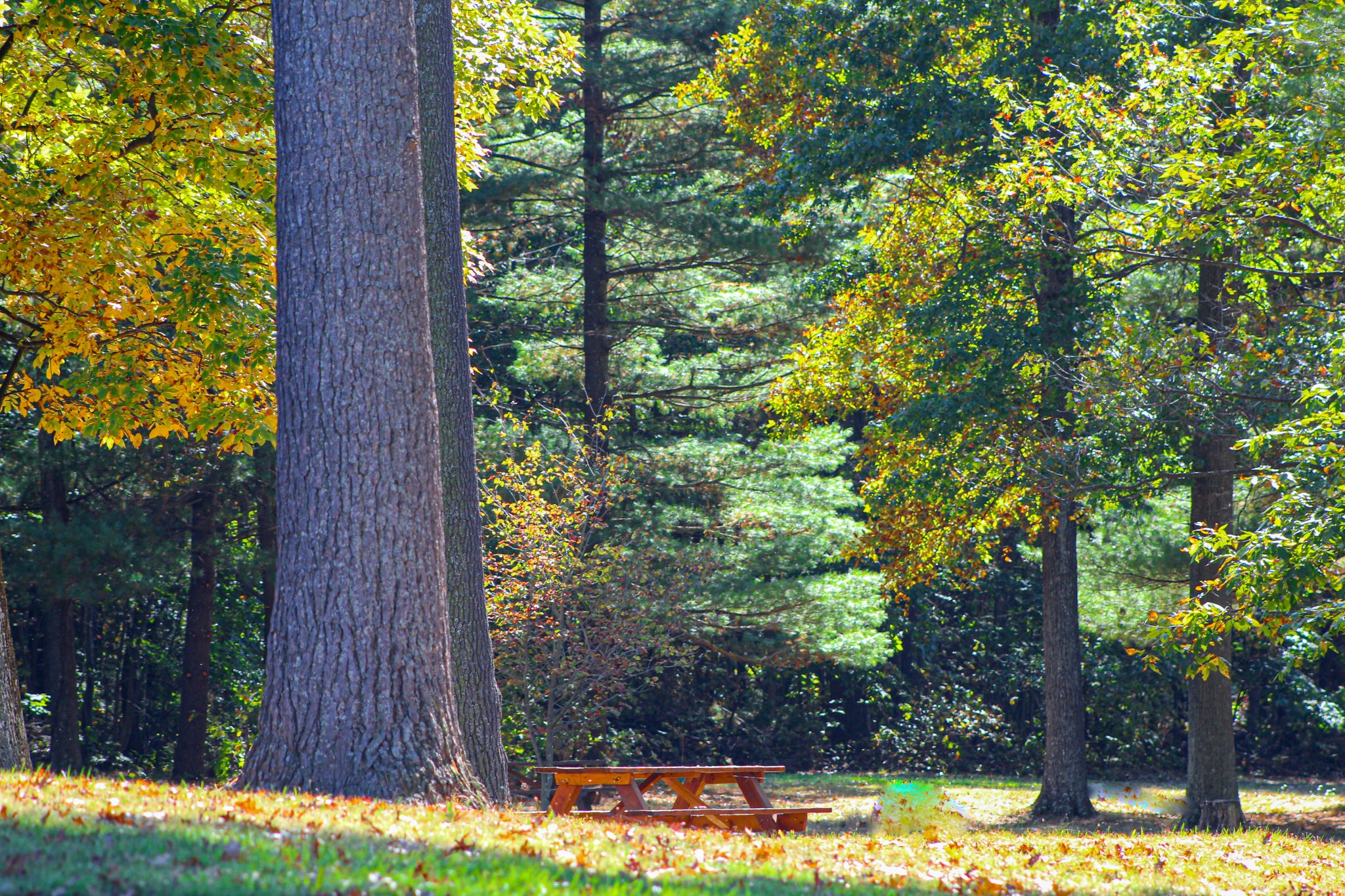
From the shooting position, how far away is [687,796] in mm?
8211

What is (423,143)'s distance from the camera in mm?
7633

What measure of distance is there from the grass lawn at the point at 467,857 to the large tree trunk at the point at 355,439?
349 mm

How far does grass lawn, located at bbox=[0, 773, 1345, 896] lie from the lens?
12.6 feet

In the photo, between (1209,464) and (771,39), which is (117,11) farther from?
(1209,464)

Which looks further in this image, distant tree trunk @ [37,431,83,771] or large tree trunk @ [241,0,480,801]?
distant tree trunk @ [37,431,83,771]

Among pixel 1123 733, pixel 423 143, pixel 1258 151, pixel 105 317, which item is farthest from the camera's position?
pixel 1123 733

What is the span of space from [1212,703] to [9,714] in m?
11.2

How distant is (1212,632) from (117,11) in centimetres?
868

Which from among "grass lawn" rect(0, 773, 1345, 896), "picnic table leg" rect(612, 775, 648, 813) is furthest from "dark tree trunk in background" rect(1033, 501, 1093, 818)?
"picnic table leg" rect(612, 775, 648, 813)

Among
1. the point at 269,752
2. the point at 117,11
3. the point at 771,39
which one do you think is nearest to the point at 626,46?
the point at 771,39

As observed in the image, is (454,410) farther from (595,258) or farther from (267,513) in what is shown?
(595,258)

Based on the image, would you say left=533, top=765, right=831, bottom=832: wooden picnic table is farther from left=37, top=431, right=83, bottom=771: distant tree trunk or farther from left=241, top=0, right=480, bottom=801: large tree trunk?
left=37, top=431, right=83, bottom=771: distant tree trunk

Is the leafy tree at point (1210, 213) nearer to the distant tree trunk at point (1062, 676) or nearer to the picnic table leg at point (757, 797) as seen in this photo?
the distant tree trunk at point (1062, 676)

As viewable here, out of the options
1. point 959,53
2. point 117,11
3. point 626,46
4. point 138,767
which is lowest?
point 138,767
